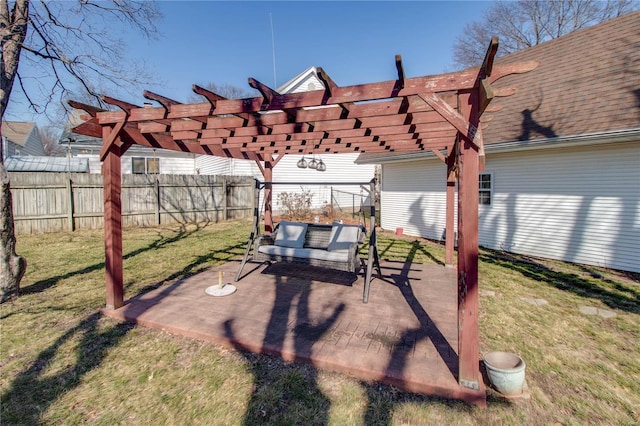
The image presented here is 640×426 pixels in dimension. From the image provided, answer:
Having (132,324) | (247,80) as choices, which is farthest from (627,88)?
(132,324)

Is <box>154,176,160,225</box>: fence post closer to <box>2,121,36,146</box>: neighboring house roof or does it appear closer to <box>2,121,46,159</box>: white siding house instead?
<box>2,121,46,159</box>: white siding house

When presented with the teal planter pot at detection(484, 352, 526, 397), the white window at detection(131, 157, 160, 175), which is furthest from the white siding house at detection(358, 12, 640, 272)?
the white window at detection(131, 157, 160, 175)

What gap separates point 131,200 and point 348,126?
9.89 metres

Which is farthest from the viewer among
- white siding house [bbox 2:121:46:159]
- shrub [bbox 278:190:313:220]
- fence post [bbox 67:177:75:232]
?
white siding house [bbox 2:121:46:159]

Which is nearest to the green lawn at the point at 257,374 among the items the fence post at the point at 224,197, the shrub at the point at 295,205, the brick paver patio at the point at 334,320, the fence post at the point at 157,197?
the brick paver patio at the point at 334,320

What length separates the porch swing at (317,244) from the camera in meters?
4.45

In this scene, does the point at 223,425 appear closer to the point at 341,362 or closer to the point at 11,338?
the point at 341,362

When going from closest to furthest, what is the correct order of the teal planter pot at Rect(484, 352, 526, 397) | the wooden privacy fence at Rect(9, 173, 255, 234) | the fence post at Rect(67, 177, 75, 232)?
the teal planter pot at Rect(484, 352, 526, 397) → the wooden privacy fence at Rect(9, 173, 255, 234) → the fence post at Rect(67, 177, 75, 232)

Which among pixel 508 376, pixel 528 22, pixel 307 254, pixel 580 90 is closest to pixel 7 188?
pixel 307 254

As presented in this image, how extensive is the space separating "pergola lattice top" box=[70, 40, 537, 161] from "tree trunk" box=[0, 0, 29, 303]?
1641 mm

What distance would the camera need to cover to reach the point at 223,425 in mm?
2105

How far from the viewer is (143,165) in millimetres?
15719

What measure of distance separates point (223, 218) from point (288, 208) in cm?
278

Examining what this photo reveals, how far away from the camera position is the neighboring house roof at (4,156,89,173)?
1269 centimetres
